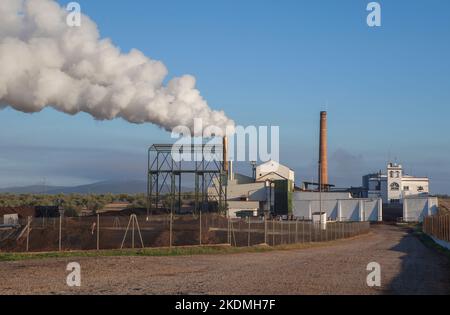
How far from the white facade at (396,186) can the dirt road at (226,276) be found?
83.5 metres

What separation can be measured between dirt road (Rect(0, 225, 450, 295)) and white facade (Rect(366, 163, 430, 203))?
83544 millimetres

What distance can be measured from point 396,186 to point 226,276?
94.1 meters

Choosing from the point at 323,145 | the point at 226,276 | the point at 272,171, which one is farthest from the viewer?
the point at 272,171

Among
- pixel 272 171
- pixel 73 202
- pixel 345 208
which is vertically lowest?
pixel 345 208

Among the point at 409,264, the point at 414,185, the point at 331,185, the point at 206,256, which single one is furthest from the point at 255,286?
the point at 414,185

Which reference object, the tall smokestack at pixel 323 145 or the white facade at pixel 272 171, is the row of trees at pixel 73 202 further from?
the tall smokestack at pixel 323 145

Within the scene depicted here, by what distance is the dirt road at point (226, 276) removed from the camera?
15852mm

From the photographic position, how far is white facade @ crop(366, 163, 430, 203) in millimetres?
108438

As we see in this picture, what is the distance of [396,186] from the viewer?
10881 cm

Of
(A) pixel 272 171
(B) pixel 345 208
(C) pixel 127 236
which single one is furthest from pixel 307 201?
(C) pixel 127 236

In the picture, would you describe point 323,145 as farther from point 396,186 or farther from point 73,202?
point 73,202

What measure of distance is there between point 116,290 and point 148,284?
4.90 ft
